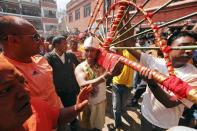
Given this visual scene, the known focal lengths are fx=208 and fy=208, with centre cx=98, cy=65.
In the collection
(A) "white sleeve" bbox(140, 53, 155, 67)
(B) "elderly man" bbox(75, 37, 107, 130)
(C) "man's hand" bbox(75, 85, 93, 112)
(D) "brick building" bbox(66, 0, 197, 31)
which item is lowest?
(B) "elderly man" bbox(75, 37, 107, 130)

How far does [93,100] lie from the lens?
10.4ft

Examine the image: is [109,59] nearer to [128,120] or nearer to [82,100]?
[82,100]

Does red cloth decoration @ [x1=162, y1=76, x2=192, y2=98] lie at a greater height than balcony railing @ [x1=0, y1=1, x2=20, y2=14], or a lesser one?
lesser

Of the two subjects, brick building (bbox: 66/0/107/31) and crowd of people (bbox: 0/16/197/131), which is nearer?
crowd of people (bbox: 0/16/197/131)

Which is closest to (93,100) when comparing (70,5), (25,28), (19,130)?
(25,28)

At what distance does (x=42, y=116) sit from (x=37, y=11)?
4111cm

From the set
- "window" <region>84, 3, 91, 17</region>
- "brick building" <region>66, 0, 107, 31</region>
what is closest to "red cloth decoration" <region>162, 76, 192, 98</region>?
"brick building" <region>66, 0, 107, 31</region>

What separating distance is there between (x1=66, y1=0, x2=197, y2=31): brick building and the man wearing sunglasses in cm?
621

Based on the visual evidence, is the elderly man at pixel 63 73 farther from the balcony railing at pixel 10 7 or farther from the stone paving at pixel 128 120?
the balcony railing at pixel 10 7

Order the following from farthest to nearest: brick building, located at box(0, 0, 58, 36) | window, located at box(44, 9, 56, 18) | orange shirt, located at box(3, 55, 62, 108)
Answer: window, located at box(44, 9, 56, 18)
brick building, located at box(0, 0, 58, 36)
orange shirt, located at box(3, 55, 62, 108)

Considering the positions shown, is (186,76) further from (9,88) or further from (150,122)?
(9,88)

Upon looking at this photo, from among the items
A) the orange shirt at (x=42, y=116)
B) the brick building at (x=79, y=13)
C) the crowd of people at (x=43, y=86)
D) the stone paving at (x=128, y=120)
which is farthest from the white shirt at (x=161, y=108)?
the brick building at (x=79, y=13)

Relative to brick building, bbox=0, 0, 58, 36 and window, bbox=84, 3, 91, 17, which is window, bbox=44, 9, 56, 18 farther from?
window, bbox=84, 3, 91, 17

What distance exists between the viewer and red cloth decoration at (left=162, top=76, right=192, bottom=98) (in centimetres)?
78
